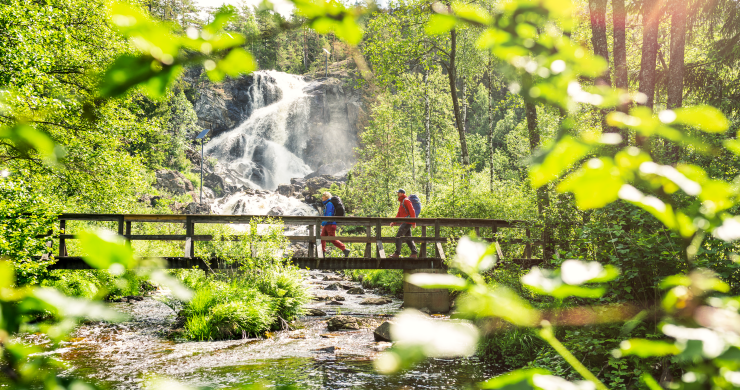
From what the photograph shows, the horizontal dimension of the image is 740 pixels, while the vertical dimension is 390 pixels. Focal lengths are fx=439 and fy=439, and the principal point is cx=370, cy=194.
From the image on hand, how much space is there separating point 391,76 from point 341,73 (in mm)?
39023

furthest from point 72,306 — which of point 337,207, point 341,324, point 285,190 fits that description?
point 285,190

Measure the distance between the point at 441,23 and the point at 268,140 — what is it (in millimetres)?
44225

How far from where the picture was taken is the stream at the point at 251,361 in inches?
235

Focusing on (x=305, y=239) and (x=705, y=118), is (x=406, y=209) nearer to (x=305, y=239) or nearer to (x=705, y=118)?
(x=305, y=239)

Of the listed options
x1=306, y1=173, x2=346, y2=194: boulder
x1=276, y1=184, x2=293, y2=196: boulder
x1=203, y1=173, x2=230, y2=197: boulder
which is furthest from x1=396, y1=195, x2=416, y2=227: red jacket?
x1=203, y1=173, x2=230, y2=197: boulder

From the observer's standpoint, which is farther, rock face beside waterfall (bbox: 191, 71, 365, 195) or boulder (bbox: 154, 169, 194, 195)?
rock face beside waterfall (bbox: 191, 71, 365, 195)

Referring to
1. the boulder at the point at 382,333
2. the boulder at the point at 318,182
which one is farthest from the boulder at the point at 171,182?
the boulder at the point at 382,333

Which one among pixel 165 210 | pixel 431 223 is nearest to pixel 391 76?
pixel 431 223

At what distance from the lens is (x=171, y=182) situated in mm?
32375

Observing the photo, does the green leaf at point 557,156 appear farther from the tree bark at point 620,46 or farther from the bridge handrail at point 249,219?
the bridge handrail at point 249,219

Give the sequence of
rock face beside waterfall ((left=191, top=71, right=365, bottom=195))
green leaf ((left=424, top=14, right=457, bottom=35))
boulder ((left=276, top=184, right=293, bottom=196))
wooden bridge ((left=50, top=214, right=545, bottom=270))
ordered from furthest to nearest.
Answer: rock face beside waterfall ((left=191, top=71, right=365, bottom=195)), boulder ((left=276, top=184, right=293, bottom=196)), wooden bridge ((left=50, top=214, right=545, bottom=270)), green leaf ((left=424, top=14, right=457, bottom=35))

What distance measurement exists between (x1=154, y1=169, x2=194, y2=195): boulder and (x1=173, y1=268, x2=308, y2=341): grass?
80.4 feet

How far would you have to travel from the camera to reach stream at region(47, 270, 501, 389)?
596 cm

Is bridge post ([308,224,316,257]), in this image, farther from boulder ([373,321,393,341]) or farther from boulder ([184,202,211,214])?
boulder ([184,202,211,214])
